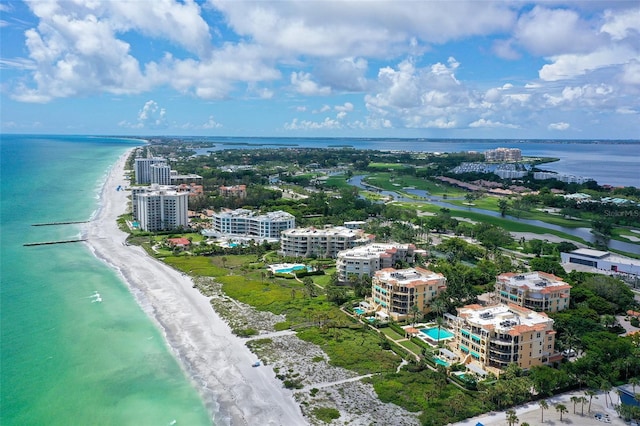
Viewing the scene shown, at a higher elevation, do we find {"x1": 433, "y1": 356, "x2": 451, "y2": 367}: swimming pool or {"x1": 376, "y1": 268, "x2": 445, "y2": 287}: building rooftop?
{"x1": 376, "y1": 268, "x2": 445, "y2": 287}: building rooftop

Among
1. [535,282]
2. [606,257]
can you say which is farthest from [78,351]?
[606,257]

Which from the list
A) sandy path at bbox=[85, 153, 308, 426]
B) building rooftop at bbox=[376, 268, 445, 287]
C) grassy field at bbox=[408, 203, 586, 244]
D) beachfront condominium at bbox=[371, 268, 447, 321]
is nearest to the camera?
sandy path at bbox=[85, 153, 308, 426]

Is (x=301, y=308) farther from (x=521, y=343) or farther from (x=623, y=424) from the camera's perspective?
(x=623, y=424)

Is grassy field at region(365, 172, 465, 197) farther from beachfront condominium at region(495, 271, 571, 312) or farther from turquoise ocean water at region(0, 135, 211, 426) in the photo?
turquoise ocean water at region(0, 135, 211, 426)

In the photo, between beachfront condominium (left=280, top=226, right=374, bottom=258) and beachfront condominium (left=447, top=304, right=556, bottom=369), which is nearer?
beachfront condominium (left=447, top=304, right=556, bottom=369)

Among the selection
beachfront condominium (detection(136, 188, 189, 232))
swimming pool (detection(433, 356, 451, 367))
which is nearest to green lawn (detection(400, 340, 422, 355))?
swimming pool (detection(433, 356, 451, 367))

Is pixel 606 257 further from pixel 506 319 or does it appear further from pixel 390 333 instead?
pixel 390 333

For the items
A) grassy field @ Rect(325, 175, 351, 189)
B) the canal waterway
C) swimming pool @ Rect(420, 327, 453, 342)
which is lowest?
swimming pool @ Rect(420, 327, 453, 342)

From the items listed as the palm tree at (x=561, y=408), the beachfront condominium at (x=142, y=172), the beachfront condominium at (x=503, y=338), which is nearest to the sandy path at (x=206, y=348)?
the beachfront condominium at (x=503, y=338)
